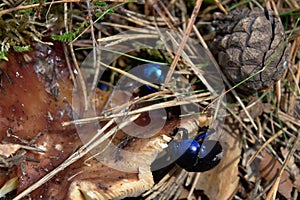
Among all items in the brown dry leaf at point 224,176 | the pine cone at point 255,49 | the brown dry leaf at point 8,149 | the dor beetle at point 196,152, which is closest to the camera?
the brown dry leaf at point 8,149

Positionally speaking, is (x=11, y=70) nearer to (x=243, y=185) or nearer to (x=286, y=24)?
(x=243, y=185)

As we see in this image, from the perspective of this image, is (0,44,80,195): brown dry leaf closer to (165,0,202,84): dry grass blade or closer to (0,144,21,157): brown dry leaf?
(0,144,21,157): brown dry leaf

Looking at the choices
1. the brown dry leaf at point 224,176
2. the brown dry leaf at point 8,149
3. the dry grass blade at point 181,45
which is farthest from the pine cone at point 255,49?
the brown dry leaf at point 8,149

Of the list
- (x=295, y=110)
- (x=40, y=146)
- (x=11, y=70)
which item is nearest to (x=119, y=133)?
(x=40, y=146)

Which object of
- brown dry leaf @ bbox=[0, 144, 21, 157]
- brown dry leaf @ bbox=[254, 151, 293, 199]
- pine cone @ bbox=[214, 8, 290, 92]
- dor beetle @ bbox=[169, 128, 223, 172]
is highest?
pine cone @ bbox=[214, 8, 290, 92]

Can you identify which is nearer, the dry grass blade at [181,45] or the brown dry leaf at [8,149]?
the brown dry leaf at [8,149]

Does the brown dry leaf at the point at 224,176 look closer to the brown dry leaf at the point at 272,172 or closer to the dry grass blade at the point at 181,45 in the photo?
the brown dry leaf at the point at 272,172

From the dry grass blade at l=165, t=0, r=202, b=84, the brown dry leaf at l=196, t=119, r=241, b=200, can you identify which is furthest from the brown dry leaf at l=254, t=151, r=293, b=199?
the dry grass blade at l=165, t=0, r=202, b=84
